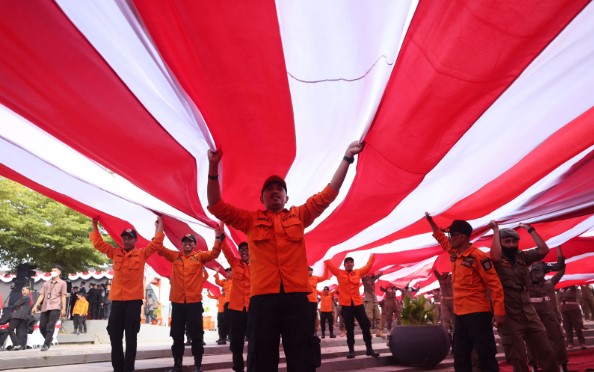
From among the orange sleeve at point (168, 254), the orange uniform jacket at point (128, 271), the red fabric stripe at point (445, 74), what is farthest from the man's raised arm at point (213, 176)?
the orange sleeve at point (168, 254)

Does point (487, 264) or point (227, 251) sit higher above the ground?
point (227, 251)

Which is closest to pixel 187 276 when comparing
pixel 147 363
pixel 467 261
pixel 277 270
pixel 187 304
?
pixel 187 304

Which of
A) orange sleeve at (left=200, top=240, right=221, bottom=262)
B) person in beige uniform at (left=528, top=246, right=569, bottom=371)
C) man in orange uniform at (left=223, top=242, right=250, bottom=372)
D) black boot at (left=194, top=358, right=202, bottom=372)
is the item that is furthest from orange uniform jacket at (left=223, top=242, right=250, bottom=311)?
person in beige uniform at (left=528, top=246, right=569, bottom=371)

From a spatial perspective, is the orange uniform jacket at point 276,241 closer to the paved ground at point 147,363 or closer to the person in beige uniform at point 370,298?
the paved ground at point 147,363

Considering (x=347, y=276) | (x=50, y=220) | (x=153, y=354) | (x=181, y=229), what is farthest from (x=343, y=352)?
(x=50, y=220)

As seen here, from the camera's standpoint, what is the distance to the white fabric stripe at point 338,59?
2.12m

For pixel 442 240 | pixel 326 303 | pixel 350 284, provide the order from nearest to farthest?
1. pixel 442 240
2. pixel 350 284
3. pixel 326 303

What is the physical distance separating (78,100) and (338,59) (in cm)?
150

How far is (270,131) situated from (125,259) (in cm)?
252

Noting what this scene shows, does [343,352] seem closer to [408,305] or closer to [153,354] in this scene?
[408,305]

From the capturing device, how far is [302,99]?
269 centimetres

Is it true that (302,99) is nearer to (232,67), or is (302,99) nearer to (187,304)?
(232,67)

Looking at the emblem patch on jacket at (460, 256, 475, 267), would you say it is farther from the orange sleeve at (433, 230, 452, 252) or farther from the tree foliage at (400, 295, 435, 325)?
the tree foliage at (400, 295, 435, 325)

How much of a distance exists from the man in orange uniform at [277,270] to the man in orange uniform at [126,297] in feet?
7.75
